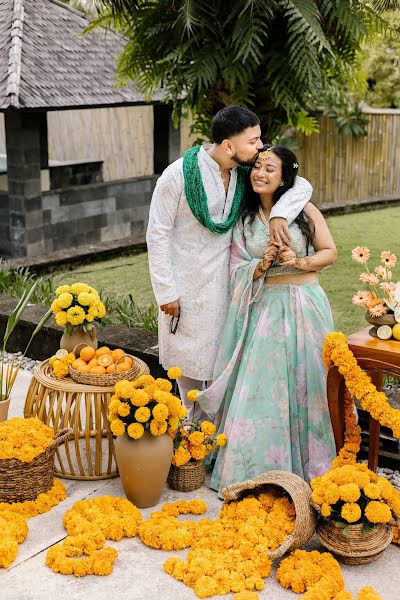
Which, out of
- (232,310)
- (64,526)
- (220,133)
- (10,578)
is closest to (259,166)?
(220,133)

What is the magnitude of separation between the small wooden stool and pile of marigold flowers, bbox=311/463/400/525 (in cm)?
120

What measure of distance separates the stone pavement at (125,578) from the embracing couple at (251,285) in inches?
23.3

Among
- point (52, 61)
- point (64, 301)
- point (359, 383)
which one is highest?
point (52, 61)

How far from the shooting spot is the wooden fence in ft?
44.7

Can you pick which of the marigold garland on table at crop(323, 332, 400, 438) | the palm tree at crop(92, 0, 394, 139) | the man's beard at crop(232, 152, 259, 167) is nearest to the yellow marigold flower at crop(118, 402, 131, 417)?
the marigold garland on table at crop(323, 332, 400, 438)

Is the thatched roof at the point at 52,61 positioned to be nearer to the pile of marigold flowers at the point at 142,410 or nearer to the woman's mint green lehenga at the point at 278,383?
the woman's mint green lehenga at the point at 278,383

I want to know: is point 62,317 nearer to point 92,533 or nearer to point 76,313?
point 76,313

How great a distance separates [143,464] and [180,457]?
0.32 meters

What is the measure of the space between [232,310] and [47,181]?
6359 mm

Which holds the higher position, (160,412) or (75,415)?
(160,412)

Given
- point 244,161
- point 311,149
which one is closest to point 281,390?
point 244,161

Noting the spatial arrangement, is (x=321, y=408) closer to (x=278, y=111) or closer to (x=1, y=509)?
(x=1, y=509)

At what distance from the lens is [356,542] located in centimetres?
366

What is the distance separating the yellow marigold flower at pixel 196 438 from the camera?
434cm
